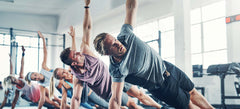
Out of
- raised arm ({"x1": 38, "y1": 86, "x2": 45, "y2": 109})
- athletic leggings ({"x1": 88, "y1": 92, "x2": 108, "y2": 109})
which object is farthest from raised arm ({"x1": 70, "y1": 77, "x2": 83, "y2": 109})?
raised arm ({"x1": 38, "y1": 86, "x2": 45, "y2": 109})

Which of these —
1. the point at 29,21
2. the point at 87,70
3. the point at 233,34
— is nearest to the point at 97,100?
the point at 87,70

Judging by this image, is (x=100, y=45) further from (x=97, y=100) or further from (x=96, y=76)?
(x=97, y=100)

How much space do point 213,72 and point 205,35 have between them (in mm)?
549

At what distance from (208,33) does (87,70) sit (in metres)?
1.80

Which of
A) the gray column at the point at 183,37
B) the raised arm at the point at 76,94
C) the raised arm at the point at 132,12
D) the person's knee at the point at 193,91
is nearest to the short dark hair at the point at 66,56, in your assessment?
the raised arm at the point at 76,94

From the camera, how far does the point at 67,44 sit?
463 cm

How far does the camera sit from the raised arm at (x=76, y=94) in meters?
4.40

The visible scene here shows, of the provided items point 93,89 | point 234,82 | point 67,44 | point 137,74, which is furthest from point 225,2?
point 67,44

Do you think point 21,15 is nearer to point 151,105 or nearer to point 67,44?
point 67,44

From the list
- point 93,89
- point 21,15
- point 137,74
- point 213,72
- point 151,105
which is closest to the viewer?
point 213,72

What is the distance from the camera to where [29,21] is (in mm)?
5309

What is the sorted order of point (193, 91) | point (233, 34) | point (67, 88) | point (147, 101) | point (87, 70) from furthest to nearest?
point (67, 88)
point (87, 70)
point (147, 101)
point (193, 91)
point (233, 34)

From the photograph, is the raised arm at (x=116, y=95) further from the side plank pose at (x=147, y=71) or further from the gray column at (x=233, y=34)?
the gray column at (x=233, y=34)

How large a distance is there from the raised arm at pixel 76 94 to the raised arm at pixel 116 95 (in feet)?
3.12
